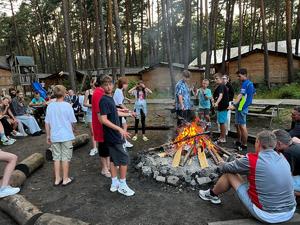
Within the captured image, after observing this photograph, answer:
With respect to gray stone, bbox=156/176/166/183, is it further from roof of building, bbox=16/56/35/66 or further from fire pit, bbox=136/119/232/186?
roof of building, bbox=16/56/35/66

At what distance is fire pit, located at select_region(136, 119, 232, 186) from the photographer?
522 cm

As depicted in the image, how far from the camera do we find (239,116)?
701cm

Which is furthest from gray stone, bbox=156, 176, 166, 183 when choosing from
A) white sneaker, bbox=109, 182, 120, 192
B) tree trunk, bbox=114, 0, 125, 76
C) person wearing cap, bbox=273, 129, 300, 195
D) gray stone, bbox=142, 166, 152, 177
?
tree trunk, bbox=114, 0, 125, 76

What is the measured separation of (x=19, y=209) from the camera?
13.2 ft

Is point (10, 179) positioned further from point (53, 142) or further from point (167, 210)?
point (167, 210)

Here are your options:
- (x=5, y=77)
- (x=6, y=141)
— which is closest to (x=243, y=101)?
(x=6, y=141)

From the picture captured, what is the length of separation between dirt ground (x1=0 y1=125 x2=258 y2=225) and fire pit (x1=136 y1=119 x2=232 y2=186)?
0.82 ft

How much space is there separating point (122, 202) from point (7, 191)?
6.41 ft

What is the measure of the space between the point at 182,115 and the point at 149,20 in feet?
104

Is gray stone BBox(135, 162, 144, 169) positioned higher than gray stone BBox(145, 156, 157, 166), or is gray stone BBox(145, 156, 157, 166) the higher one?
gray stone BBox(145, 156, 157, 166)

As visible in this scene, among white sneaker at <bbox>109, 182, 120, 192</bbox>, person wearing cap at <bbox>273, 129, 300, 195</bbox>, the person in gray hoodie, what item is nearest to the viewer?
the person in gray hoodie

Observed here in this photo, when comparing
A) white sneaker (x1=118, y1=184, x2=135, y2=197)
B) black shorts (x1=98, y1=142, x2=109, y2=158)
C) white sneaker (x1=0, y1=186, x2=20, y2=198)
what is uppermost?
black shorts (x1=98, y1=142, x2=109, y2=158)

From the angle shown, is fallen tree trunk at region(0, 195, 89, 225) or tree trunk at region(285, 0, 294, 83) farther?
tree trunk at region(285, 0, 294, 83)

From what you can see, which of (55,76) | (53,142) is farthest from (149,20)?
(53,142)
